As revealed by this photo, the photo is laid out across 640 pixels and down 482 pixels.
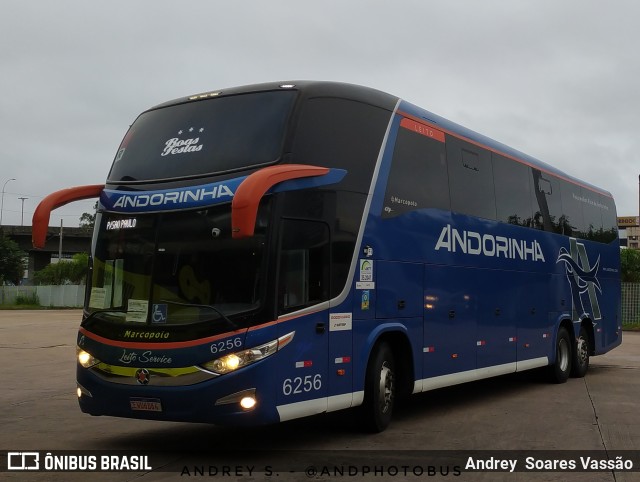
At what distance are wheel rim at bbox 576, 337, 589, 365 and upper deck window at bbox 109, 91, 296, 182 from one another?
1045cm

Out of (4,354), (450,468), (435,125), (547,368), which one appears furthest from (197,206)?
(4,354)

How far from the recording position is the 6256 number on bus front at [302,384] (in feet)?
25.9

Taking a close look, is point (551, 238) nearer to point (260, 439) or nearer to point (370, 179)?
point (370, 179)

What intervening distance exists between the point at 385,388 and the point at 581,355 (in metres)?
8.50

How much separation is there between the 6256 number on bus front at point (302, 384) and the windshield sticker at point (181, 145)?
2.71 m

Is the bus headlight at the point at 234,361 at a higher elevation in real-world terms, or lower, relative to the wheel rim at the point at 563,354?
higher

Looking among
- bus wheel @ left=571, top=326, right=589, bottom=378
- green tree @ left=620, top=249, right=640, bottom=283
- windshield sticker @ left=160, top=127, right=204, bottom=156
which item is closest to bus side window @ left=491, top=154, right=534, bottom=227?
bus wheel @ left=571, top=326, right=589, bottom=378

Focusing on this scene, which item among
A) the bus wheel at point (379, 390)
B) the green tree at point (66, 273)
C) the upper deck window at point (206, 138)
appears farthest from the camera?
the green tree at point (66, 273)

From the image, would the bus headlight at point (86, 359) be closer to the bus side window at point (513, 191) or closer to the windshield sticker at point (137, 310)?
the windshield sticker at point (137, 310)

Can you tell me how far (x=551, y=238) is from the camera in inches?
599

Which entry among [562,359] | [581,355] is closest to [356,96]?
[562,359]

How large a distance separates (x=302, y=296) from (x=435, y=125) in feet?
13.7

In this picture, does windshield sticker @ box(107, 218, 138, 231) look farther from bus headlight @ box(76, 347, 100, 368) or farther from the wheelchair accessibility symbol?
bus headlight @ box(76, 347, 100, 368)

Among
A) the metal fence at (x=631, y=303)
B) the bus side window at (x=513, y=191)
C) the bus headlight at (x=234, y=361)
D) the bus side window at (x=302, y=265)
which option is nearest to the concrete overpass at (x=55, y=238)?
the metal fence at (x=631, y=303)
